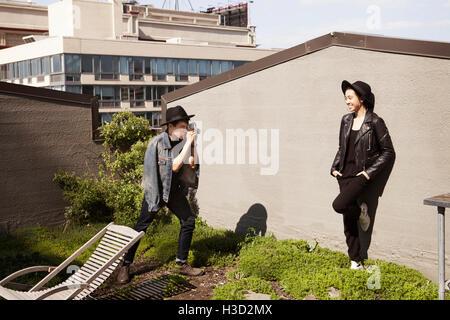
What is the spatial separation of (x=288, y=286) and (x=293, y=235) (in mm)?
1725

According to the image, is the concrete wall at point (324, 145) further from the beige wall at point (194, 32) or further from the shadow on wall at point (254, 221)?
the beige wall at point (194, 32)

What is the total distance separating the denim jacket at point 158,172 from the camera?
20.3 feet

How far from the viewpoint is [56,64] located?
4472 cm

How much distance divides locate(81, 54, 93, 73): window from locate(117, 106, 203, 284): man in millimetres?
40700

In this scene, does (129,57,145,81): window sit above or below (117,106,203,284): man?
above

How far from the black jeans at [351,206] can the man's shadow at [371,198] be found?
0.19 metres

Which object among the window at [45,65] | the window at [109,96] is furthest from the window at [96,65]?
the window at [45,65]

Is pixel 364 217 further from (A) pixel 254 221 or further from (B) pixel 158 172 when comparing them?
(B) pixel 158 172

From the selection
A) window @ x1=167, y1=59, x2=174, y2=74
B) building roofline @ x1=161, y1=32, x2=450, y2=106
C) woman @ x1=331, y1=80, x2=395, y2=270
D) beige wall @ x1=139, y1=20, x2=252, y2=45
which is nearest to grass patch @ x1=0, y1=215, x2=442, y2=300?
woman @ x1=331, y1=80, x2=395, y2=270

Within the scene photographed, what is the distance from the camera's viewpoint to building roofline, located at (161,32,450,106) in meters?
5.68

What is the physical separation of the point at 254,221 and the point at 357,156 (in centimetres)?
256

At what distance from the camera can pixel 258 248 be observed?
6930mm

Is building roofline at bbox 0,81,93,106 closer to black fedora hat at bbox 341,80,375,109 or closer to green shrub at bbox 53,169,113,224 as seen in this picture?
green shrub at bbox 53,169,113,224

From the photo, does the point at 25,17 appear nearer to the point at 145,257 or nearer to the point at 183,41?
the point at 183,41
